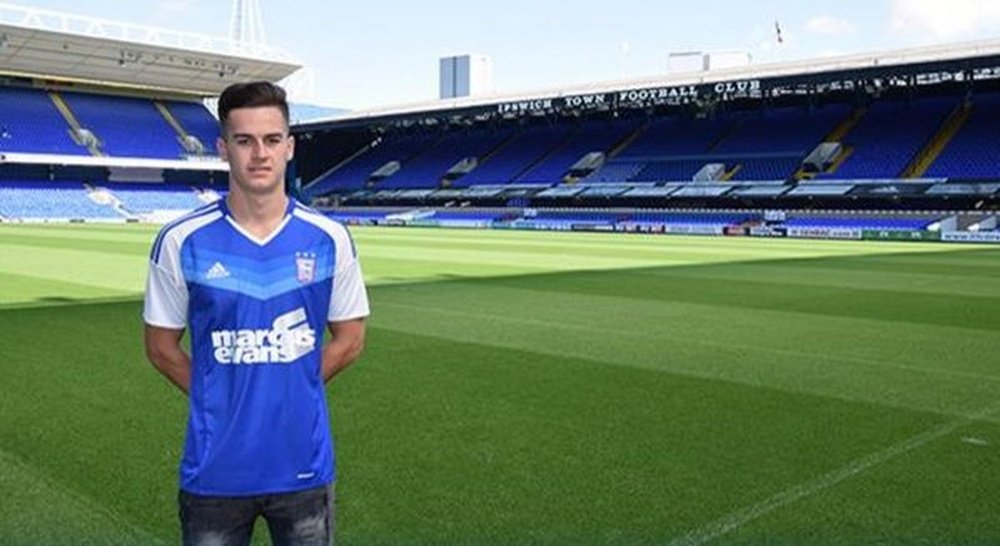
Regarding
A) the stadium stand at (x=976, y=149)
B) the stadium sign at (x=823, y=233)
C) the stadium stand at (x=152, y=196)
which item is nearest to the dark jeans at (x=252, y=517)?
the stadium sign at (x=823, y=233)

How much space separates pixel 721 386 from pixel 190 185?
66.3 meters

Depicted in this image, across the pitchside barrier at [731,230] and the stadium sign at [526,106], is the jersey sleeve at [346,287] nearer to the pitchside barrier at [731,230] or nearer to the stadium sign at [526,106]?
the pitchside barrier at [731,230]

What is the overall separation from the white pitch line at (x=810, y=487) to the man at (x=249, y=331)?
2.63m

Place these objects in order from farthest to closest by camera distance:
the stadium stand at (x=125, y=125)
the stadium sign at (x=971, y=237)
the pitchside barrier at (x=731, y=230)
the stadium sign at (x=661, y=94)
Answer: the stadium stand at (x=125, y=125) → the stadium sign at (x=661, y=94) → the pitchside barrier at (x=731, y=230) → the stadium sign at (x=971, y=237)

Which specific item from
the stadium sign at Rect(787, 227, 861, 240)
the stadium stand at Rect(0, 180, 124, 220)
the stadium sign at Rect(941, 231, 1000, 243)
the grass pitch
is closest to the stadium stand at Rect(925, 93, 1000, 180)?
the stadium sign at Rect(941, 231, 1000, 243)

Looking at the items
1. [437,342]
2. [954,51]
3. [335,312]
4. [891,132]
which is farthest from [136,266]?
[891,132]

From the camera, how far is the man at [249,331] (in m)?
2.68

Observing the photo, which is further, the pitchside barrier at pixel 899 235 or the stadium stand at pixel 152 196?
the stadium stand at pixel 152 196

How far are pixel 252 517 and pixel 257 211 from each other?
3.01 feet

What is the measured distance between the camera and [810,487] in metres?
5.65

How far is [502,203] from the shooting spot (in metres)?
57.5

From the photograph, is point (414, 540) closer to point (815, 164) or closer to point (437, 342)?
point (437, 342)

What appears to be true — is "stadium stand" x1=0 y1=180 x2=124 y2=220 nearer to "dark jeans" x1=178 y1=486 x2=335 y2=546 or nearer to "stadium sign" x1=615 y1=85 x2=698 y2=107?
"stadium sign" x1=615 y1=85 x2=698 y2=107

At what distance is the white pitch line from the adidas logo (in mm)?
2991
